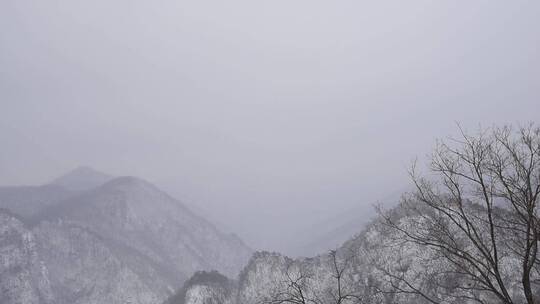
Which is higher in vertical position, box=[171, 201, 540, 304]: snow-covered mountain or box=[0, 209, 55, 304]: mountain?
box=[171, 201, 540, 304]: snow-covered mountain

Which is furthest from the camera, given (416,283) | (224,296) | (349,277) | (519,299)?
(224,296)

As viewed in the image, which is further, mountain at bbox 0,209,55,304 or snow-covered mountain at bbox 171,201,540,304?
mountain at bbox 0,209,55,304

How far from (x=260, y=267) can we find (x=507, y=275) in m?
65.0

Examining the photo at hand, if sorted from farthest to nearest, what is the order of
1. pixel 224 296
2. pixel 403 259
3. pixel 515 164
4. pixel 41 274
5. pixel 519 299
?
pixel 41 274 → pixel 224 296 → pixel 403 259 → pixel 519 299 → pixel 515 164

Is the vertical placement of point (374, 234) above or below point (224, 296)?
above

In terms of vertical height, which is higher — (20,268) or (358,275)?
(358,275)

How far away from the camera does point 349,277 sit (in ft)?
300

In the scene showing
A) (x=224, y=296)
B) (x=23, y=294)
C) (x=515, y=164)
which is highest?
(x=515, y=164)

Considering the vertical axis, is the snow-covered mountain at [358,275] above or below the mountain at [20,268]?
above

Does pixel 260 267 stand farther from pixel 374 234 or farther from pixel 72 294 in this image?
pixel 72 294

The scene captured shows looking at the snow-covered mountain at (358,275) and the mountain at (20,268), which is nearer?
the snow-covered mountain at (358,275)

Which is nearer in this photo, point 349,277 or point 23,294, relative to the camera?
point 349,277

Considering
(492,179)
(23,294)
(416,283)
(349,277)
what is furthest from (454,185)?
(23,294)

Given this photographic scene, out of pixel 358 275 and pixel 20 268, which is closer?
pixel 358 275
